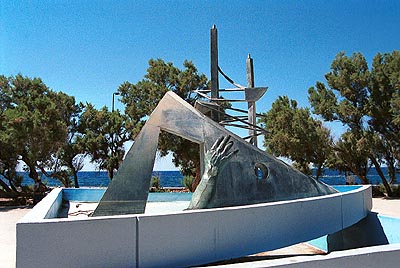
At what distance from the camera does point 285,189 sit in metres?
9.33

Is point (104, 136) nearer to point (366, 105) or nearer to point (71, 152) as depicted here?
point (71, 152)

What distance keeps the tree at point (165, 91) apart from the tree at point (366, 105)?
9381mm

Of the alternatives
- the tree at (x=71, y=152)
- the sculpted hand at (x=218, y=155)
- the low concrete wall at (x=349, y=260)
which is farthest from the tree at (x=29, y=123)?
the low concrete wall at (x=349, y=260)

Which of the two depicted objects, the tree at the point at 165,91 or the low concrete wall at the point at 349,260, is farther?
the tree at the point at 165,91

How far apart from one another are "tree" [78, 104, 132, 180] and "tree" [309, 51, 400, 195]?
15478 millimetres

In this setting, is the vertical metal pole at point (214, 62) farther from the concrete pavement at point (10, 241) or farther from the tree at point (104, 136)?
the tree at point (104, 136)

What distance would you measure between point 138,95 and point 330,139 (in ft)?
48.1

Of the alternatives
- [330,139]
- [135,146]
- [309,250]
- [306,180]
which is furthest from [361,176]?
[135,146]

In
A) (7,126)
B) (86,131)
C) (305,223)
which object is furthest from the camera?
(86,131)

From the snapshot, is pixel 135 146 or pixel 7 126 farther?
pixel 7 126

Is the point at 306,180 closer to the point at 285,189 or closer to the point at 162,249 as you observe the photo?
the point at 285,189

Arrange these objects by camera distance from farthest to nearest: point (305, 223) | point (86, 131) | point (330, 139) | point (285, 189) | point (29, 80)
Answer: point (86, 131), point (330, 139), point (29, 80), point (285, 189), point (305, 223)

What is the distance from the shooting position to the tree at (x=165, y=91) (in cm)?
2616

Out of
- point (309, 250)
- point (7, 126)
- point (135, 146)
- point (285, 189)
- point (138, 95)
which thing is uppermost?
point (138, 95)
